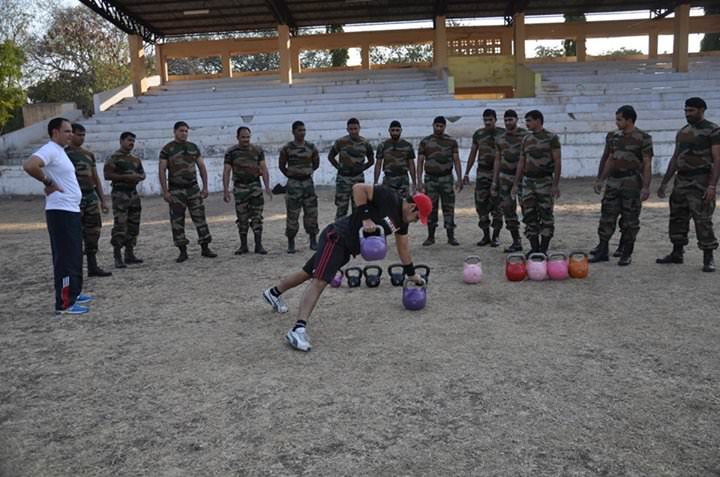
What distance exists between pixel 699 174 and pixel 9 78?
2793cm

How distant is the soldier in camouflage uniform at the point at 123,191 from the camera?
315 inches

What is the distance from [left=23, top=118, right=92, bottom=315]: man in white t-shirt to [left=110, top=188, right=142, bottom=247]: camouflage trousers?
215 centimetres

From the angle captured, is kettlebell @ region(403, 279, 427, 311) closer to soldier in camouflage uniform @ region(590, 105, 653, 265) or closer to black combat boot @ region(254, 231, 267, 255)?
soldier in camouflage uniform @ region(590, 105, 653, 265)

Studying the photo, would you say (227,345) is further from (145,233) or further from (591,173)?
(591,173)

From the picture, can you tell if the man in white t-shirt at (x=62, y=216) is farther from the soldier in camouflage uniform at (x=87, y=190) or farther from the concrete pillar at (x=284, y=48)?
the concrete pillar at (x=284, y=48)

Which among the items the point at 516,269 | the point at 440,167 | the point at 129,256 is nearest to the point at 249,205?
the point at 129,256

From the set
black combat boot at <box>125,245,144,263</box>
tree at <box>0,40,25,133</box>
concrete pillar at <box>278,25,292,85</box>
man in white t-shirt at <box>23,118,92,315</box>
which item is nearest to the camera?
man in white t-shirt at <box>23,118,92,315</box>

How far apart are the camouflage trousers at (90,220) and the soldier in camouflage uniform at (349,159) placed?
3.36 meters

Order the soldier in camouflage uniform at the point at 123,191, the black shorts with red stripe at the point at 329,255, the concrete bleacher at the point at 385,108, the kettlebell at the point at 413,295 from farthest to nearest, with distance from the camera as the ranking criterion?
1. the concrete bleacher at the point at 385,108
2. the soldier in camouflage uniform at the point at 123,191
3. the kettlebell at the point at 413,295
4. the black shorts with red stripe at the point at 329,255

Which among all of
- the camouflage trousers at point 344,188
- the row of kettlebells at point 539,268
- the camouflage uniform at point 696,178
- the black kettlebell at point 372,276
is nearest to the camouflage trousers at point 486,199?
the camouflage trousers at point 344,188

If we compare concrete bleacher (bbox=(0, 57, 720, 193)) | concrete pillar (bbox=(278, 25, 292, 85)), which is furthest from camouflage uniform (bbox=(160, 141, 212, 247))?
concrete pillar (bbox=(278, 25, 292, 85))

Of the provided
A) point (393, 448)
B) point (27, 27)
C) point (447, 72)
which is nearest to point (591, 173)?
point (447, 72)

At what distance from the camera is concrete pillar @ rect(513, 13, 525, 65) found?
24203 mm

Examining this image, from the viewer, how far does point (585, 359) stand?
4309 mm
